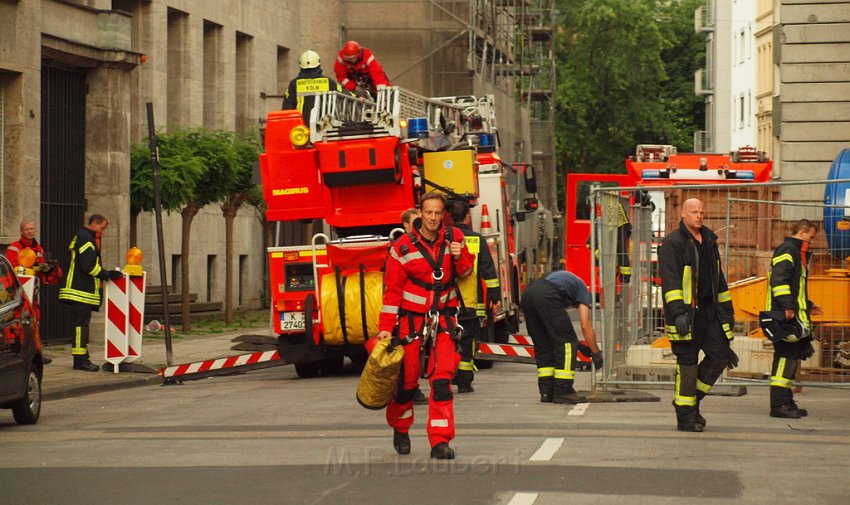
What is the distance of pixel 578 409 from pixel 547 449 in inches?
123

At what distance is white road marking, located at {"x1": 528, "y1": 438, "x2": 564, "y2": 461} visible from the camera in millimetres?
10766

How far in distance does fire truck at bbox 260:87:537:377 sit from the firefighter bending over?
0.17 m

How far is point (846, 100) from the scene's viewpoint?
28766mm

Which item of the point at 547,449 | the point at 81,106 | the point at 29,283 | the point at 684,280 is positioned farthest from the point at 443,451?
the point at 81,106

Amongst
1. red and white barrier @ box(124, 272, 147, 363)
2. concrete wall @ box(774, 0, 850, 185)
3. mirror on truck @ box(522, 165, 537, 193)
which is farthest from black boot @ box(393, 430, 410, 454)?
concrete wall @ box(774, 0, 850, 185)

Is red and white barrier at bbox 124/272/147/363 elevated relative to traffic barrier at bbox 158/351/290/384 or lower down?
elevated

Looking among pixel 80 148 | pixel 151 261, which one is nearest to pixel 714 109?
pixel 151 261

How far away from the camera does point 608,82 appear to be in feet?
249

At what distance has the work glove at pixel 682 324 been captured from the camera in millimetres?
12469

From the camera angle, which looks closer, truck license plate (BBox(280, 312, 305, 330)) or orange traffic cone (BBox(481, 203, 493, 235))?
truck license plate (BBox(280, 312, 305, 330))

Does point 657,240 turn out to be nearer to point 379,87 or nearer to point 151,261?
point 379,87

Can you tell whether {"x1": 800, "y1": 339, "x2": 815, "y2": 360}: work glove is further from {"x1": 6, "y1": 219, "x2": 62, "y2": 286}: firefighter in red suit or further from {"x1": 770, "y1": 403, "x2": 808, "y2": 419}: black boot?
{"x1": 6, "y1": 219, "x2": 62, "y2": 286}: firefighter in red suit

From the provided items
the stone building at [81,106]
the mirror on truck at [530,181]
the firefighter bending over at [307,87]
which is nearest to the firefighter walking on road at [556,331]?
the firefighter bending over at [307,87]

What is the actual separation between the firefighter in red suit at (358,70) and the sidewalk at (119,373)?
4.33 metres
